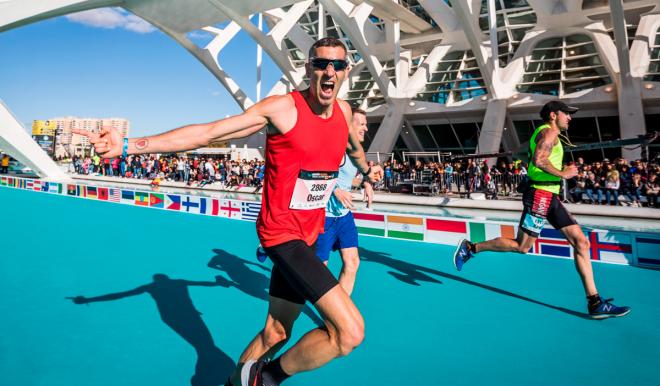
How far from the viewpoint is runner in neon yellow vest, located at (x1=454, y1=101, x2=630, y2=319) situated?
3773 mm

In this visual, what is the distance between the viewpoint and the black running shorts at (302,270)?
1.92 m

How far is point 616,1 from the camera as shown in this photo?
16.7 metres

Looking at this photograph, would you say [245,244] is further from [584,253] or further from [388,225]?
[584,253]

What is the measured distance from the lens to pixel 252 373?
80.1 inches

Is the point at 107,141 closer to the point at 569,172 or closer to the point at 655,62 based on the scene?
the point at 569,172

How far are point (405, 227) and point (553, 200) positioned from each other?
395 cm

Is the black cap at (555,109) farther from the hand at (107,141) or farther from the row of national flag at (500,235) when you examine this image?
the hand at (107,141)

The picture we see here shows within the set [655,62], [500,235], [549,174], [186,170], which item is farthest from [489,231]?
[655,62]

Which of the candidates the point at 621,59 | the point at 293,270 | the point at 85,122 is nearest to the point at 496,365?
the point at 293,270

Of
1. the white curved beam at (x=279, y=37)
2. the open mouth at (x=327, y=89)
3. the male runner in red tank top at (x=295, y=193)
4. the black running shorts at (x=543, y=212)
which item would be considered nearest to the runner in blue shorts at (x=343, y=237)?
the male runner in red tank top at (x=295, y=193)

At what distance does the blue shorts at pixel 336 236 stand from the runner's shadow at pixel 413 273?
5.40ft

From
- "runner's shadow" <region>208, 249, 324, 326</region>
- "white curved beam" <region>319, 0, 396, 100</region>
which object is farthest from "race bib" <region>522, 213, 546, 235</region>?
"white curved beam" <region>319, 0, 396, 100</region>

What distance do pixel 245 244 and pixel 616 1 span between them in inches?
762

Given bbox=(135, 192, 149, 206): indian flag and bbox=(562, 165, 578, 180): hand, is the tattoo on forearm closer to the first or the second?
bbox=(562, 165, 578, 180): hand
